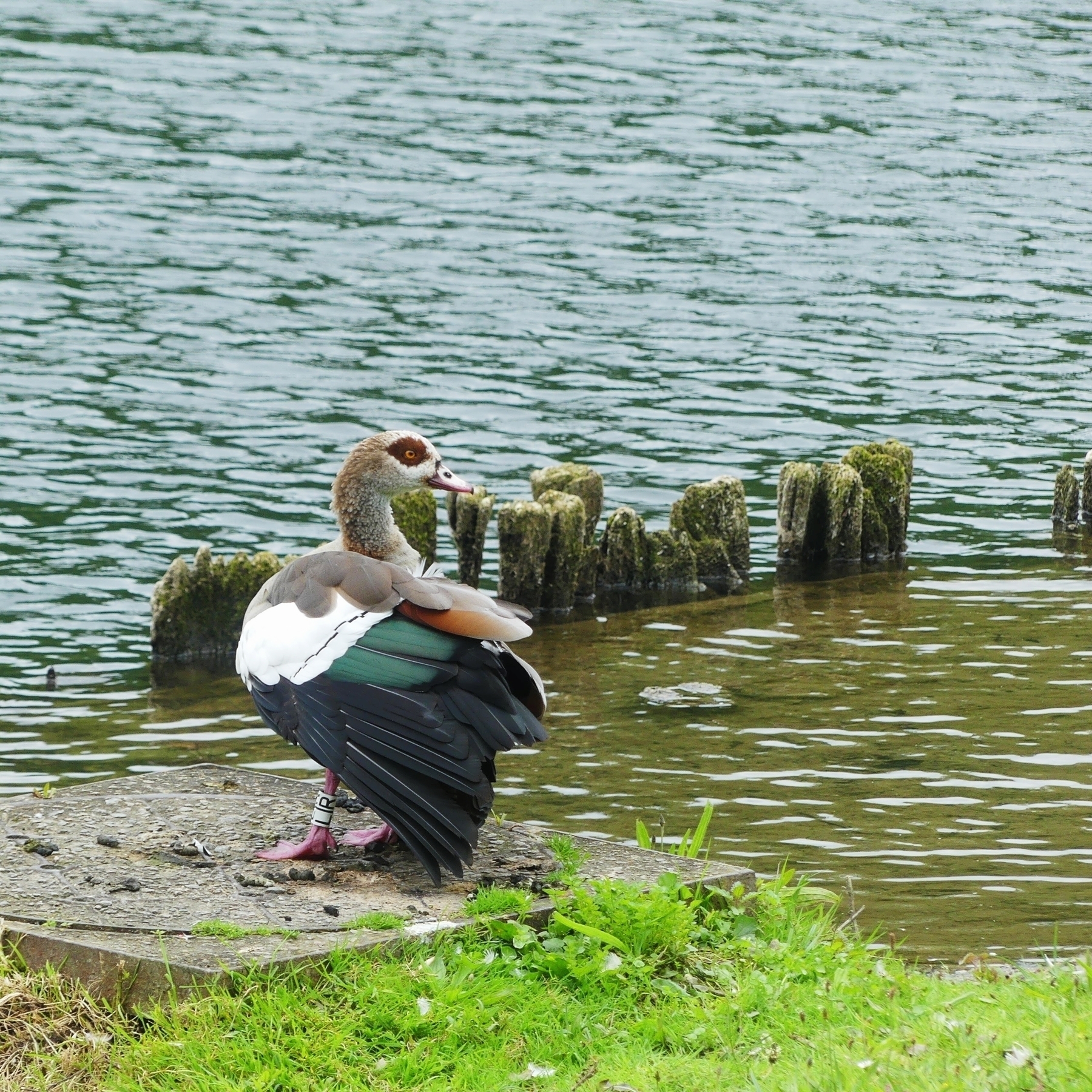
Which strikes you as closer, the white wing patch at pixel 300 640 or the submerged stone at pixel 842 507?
the white wing patch at pixel 300 640

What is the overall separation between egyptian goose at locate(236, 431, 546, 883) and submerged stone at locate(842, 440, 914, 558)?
24.8ft

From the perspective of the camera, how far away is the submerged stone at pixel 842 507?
13.0 meters

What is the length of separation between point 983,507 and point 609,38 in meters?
22.6

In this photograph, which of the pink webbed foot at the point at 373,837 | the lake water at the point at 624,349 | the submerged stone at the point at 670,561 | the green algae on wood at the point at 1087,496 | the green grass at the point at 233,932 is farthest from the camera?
the green algae on wood at the point at 1087,496

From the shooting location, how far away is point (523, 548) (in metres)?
12.0

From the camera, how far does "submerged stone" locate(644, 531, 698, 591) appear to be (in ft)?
41.7

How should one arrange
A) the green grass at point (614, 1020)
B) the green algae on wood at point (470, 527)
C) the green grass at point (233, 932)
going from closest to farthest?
the green grass at point (614, 1020), the green grass at point (233, 932), the green algae on wood at point (470, 527)

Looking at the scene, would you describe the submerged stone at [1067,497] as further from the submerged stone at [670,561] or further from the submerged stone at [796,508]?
the submerged stone at [670,561]

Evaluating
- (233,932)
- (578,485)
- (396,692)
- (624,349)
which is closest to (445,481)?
(396,692)

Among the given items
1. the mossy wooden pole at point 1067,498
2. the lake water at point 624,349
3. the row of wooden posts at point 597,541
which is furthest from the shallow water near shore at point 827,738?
the mossy wooden pole at point 1067,498

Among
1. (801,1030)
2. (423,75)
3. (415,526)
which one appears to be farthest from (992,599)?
(423,75)

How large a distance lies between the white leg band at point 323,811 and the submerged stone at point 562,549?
20.2 ft

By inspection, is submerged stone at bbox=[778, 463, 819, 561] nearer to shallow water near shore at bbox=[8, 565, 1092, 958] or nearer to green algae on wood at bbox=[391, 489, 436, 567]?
shallow water near shore at bbox=[8, 565, 1092, 958]

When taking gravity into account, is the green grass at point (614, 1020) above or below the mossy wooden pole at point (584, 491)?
below
